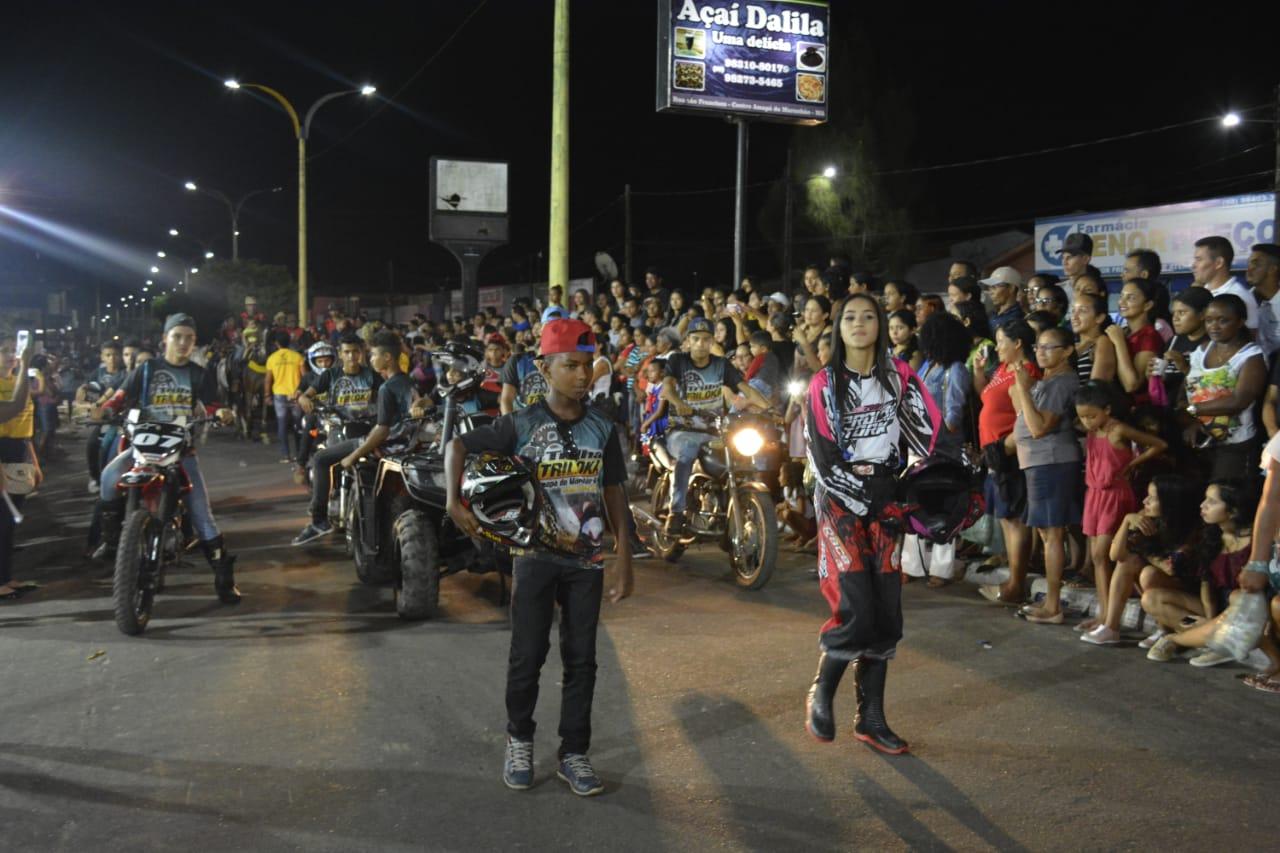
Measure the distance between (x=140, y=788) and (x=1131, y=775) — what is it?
409 cm

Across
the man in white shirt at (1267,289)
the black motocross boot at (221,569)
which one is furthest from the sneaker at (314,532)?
the man in white shirt at (1267,289)

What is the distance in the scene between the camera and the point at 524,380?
9.44m

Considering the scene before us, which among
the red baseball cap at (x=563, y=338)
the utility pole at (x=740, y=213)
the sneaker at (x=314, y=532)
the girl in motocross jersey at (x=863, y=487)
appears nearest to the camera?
the red baseball cap at (x=563, y=338)

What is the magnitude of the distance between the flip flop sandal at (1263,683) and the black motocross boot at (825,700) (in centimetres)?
240

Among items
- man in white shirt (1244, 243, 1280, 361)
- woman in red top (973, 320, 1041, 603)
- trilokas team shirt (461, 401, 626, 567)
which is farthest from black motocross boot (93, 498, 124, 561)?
man in white shirt (1244, 243, 1280, 361)

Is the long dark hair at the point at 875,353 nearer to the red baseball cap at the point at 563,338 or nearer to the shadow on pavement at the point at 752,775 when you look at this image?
the red baseball cap at the point at 563,338

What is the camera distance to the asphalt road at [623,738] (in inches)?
168

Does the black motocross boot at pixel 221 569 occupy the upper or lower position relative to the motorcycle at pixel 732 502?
lower

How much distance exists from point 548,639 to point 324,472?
19.2 feet

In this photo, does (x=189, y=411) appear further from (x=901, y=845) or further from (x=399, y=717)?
(x=901, y=845)

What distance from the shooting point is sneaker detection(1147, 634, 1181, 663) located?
648 cm

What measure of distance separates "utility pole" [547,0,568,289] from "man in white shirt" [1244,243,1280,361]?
25.1 feet

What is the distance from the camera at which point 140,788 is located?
4.66 m

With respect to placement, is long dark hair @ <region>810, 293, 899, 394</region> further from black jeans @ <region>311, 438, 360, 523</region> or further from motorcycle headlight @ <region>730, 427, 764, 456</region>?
black jeans @ <region>311, 438, 360, 523</region>
